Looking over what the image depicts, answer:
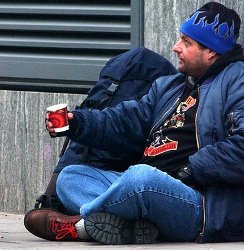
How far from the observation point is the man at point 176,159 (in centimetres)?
529

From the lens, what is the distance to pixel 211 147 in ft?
17.5

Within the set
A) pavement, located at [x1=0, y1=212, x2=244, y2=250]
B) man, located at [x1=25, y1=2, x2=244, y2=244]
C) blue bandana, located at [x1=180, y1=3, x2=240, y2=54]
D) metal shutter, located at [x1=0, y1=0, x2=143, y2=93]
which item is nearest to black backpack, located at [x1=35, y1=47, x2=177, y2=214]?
man, located at [x1=25, y1=2, x2=244, y2=244]

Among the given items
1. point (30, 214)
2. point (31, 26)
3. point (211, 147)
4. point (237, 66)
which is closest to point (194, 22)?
point (237, 66)

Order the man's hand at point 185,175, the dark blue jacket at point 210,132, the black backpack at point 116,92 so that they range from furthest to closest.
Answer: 1. the black backpack at point 116,92
2. the man's hand at point 185,175
3. the dark blue jacket at point 210,132

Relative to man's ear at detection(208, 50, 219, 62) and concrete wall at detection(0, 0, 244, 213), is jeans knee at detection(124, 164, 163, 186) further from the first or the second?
concrete wall at detection(0, 0, 244, 213)

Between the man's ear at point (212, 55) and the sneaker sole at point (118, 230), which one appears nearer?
the sneaker sole at point (118, 230)

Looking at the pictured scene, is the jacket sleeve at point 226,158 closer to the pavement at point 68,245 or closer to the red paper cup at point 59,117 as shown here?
the pavement at point 68,245

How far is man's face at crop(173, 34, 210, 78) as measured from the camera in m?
5.70

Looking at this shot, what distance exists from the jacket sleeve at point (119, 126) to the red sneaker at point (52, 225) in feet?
1.29

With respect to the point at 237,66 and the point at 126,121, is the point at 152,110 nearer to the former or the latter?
the point at 126,121

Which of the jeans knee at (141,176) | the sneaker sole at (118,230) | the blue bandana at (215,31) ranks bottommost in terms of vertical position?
the sneaker sole at (118,230)

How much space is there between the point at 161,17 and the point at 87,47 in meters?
0.56

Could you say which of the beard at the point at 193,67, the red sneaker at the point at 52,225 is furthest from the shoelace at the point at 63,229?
the beard at the point at 193,67

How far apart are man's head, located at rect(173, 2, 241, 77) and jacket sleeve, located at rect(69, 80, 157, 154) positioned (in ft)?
0.97
